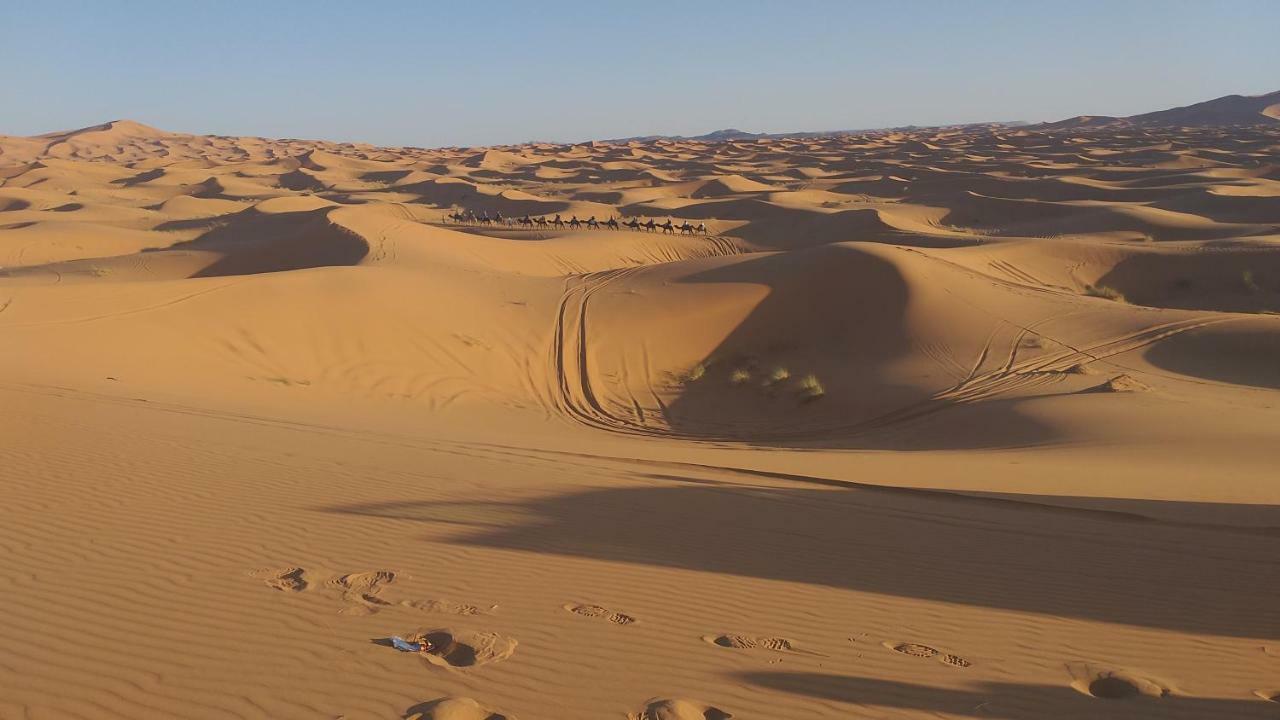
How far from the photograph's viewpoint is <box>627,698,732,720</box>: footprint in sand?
3.90 meters

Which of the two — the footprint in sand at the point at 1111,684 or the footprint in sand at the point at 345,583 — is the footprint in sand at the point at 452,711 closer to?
the footprint in sand at the point at 345,583

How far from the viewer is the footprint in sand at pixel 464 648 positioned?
14.2 ft

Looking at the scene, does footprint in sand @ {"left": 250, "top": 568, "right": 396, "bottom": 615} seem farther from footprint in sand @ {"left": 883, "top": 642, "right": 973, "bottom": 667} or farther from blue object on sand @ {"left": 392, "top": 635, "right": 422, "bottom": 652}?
footprint in sand @ {"left": 883, "top": 642, "right": 973, "bottom": 667}

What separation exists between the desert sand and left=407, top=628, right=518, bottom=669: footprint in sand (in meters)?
0.03

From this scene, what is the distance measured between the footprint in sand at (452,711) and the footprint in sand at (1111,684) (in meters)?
2.87

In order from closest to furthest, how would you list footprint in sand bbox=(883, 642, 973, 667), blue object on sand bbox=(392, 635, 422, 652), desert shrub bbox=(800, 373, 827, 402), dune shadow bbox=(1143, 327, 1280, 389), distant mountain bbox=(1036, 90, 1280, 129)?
blue object on sand bbox=(392, 635, 422, 652) < footprint in sand bbox=(883, 642, 973, 667) < dune shadow bbox=(1143, 327, 1280, 389) < desert shrub bbox=(800, 373, 827, 402) < distant mountain bbox=(1036, 90, 1280, 129)

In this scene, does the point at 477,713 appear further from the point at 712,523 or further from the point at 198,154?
the point at 198,154

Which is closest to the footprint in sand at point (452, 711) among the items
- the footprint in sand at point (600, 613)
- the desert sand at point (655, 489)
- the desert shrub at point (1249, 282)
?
the desert sand at point (655, 489)

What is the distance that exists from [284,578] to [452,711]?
200 centimetres

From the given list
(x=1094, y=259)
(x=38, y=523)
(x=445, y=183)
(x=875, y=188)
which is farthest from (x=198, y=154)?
(x=38, y=523)

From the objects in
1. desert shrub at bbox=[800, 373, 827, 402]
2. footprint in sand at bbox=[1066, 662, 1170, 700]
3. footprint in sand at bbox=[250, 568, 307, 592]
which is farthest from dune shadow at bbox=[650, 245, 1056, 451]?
footprint in sand at bbox=[250, 568, 307, 592]

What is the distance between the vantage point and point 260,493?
7074mm

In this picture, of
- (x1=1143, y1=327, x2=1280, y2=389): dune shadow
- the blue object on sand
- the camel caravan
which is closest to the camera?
the blue object on sand

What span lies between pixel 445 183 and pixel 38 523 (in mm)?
51472
